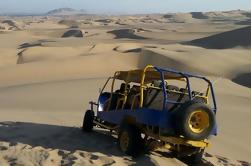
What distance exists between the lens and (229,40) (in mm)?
43406

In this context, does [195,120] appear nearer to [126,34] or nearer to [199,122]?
[199,122]

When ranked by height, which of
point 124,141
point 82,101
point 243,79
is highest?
point 124,141

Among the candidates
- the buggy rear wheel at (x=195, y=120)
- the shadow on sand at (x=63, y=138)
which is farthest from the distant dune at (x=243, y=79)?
the buggy rear wheel at (x=195, y=120)

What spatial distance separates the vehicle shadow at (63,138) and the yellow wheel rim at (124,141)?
10 centimetres

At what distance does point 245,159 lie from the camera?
9.76 m

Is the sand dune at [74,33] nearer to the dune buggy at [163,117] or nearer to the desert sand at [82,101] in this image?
the desert sand at [82,101]

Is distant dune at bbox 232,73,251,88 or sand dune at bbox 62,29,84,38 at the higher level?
distant dune at bbox 232,73,251,88

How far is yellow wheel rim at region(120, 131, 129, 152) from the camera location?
8638 mm

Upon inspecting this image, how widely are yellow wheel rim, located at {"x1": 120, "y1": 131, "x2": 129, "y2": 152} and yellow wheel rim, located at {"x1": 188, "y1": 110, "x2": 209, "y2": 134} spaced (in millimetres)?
1150

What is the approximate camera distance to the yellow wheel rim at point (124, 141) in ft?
28.3

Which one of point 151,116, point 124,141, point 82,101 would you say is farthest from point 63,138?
point 82,101

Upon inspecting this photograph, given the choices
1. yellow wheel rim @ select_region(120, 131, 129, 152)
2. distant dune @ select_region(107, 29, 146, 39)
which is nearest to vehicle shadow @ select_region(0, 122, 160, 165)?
yellow wheel rim @ select_region(120, 131, 129, 152)

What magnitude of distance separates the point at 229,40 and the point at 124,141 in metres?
36.0

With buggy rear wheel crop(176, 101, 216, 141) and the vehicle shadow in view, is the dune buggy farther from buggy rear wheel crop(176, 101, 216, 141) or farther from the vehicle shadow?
the vehicle shadow
